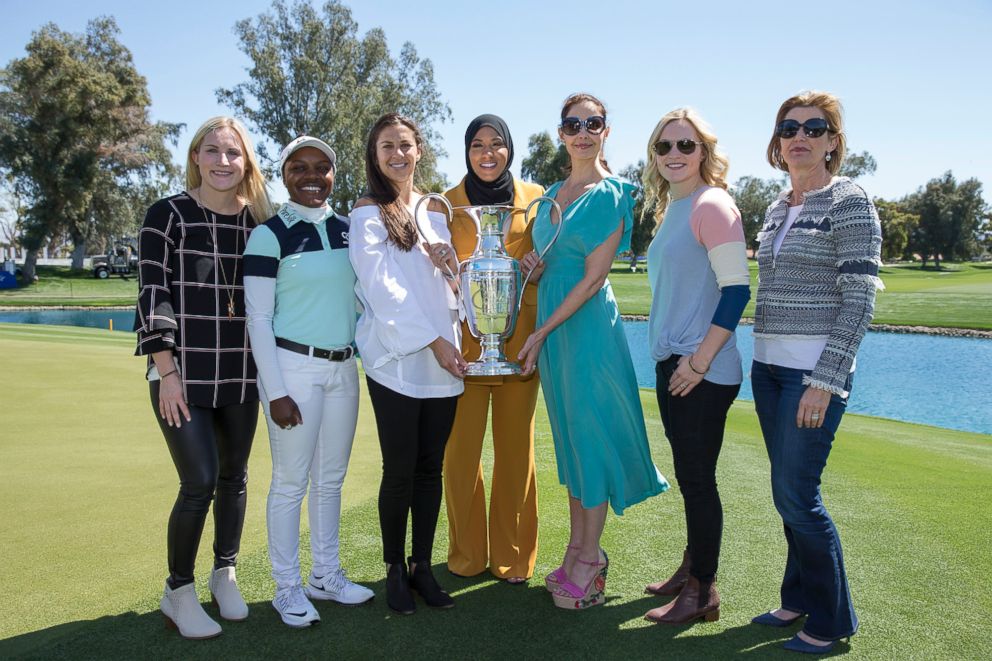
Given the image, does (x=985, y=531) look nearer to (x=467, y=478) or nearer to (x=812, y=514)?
(x=812, y=514)

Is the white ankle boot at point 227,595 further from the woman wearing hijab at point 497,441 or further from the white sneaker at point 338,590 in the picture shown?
the woman wearing hijab at point 497,441

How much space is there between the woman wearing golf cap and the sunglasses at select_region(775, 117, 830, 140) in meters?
1.79

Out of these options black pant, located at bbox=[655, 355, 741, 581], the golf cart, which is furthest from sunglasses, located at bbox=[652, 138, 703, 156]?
the golf cart

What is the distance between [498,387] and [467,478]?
47 cm

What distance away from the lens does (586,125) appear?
3.22 m

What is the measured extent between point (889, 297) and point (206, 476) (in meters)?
37.8

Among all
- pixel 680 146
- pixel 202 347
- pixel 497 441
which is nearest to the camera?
pixel 202 347

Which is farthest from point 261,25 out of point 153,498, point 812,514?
point 812,514

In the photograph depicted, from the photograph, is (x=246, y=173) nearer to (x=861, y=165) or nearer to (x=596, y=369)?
(x=596, y=369)

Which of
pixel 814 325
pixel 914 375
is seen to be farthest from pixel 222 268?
pixel 914 375

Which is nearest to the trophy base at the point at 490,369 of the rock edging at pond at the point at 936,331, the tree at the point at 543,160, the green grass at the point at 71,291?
the rock edging at pond at the point at 936,331

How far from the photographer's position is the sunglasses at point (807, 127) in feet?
9.07

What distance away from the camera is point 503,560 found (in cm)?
348

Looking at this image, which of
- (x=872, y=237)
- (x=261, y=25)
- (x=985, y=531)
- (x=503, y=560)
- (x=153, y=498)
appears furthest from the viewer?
(x=261, y=25)
